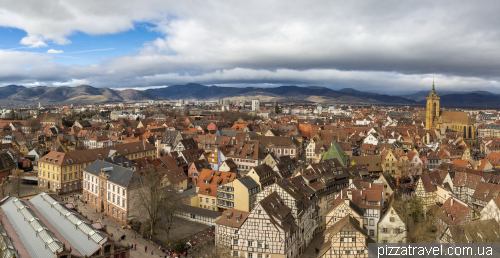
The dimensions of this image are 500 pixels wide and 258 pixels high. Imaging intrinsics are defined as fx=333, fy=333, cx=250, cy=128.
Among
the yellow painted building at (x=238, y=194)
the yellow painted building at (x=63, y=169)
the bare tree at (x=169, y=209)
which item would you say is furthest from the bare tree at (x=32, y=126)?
the yellow painted building at (x=238, y=194)

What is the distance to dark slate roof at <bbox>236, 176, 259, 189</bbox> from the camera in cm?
4929

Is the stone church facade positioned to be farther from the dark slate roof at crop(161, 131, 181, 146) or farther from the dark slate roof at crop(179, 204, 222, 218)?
the dark slate roof at crop(179, 204, 222, 218)

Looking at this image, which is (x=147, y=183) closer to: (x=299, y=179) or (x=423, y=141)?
(x=299, y=179)

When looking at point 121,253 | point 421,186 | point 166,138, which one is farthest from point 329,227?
point 166,138

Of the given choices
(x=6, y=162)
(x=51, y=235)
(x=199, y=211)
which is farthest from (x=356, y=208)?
(x=6, y=162)

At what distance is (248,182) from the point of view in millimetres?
50125

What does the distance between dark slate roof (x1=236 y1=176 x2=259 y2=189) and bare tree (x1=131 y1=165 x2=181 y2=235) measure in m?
9.52

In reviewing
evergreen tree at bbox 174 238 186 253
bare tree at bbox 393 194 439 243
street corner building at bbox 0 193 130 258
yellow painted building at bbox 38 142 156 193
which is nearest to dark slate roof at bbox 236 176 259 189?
evergreen tree at bbox 174 238 186 253

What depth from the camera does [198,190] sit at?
54250 millimetres

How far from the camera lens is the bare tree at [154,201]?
44.2 m

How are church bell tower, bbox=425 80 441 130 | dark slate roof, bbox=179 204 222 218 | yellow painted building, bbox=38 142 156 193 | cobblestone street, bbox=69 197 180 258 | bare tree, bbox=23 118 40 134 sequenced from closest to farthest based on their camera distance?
cobblestone street, bbox=69 197 180 258, dark slate roof, bbox=179 204 222 218, yellow painted building, bbox=38 142 156 193, bare tree, bbox=23 118 40 134, church bell tower, bbox=425 80 441 130

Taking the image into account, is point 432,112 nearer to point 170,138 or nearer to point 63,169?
point 170,138

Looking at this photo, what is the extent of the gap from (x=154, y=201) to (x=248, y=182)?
13.9 m

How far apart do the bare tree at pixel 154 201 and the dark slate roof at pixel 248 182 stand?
375 inches
